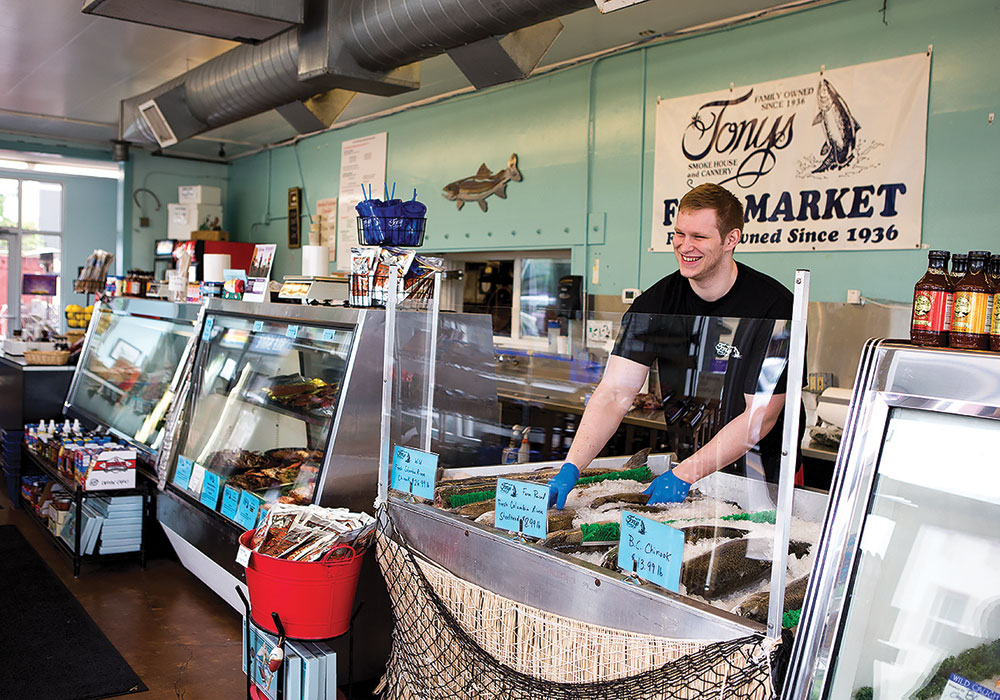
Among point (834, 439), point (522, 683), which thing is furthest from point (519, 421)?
point (834, 439)

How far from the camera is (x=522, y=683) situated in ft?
5.97

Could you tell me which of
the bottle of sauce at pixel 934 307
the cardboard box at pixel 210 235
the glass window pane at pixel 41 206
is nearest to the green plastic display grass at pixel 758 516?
the bottle of sauce at pixel 934 307

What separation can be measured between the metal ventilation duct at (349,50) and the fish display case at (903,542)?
2.44 meters

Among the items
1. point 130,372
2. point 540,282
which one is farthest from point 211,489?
point 540,282

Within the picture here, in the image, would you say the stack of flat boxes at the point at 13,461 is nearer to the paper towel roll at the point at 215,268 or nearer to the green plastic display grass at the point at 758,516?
the paper towel roll at the point at 215,268

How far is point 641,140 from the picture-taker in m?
5.50

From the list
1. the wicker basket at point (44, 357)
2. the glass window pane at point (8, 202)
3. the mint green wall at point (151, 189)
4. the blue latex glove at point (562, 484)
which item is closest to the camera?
the blue latex glove at point (562, 484)

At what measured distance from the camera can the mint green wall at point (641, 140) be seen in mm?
3975

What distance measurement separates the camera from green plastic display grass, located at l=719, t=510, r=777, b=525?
1.57 m

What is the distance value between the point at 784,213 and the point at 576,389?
110 inches

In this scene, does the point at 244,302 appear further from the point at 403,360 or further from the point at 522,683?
the point at 522,683

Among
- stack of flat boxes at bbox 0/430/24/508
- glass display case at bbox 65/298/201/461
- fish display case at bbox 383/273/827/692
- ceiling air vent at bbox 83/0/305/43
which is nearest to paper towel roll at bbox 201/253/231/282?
glass display case at bbox 65/298/201/461

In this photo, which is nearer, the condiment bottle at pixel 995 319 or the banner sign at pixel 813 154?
the condiment bottle at pixel 995 319

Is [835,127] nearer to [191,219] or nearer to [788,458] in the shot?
[788,458]
